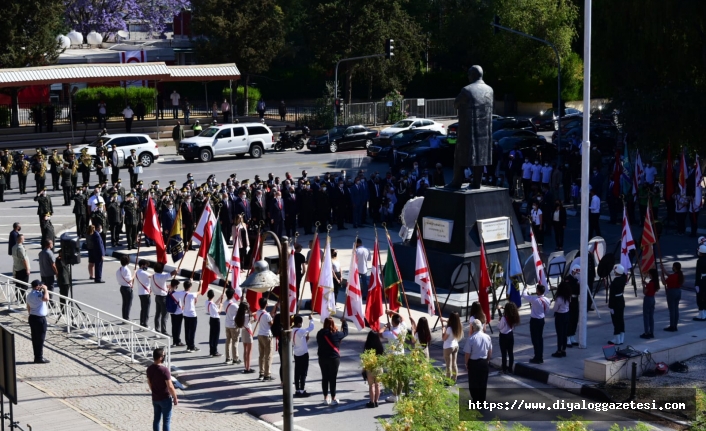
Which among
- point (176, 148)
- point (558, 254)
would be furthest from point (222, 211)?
point (176, 148)

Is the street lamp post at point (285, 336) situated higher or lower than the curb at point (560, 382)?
higher

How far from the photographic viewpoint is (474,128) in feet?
76.2

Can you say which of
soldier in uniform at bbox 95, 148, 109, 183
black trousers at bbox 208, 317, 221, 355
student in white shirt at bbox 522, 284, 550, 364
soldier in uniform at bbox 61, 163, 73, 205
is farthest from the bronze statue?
soldier in uniform at bbox 95, 148, 109, 183

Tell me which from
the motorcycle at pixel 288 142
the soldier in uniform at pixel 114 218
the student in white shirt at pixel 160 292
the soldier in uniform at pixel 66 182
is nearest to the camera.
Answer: the student in white shirt at pixel 160 292

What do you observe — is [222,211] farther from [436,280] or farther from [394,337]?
[394,337]

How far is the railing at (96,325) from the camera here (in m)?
18.2

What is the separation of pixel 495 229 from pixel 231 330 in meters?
7.67

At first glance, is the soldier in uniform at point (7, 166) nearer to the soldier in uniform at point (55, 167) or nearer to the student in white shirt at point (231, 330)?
the soldier in uniform at point (55, 167)

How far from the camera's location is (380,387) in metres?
15.8

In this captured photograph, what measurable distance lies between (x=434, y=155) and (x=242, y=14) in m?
20.9

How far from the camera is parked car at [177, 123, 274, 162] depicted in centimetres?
4462

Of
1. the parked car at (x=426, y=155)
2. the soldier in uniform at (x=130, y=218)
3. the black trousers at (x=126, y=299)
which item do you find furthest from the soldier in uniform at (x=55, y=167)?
the black trousers at (x=126, y=299)

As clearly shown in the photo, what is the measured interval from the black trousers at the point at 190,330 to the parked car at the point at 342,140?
29646mm

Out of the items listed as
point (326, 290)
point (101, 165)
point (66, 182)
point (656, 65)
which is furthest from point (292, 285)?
point (101, 165)
